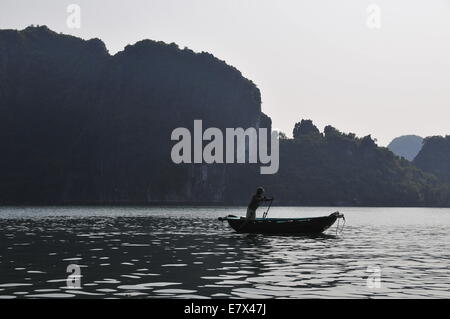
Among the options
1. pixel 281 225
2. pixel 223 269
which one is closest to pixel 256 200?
pixel 281 225

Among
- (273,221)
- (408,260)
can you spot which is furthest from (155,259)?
(273,221)

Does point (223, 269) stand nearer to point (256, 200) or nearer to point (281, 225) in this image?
point (256, 200)

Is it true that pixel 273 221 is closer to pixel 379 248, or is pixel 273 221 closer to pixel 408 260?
pixel 379 248

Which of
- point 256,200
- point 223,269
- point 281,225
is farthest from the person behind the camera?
point 281,225

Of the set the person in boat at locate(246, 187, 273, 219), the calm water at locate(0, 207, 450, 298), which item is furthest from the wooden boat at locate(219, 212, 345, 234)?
the calm water at locate(0, 207, 450, 298)

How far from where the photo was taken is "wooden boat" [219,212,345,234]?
38.0m

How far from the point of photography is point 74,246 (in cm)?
3038

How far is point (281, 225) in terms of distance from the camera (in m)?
38.0

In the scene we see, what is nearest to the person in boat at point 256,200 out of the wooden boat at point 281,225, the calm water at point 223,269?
the wooden boat at point 281,225

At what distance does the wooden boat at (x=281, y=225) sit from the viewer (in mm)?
37969

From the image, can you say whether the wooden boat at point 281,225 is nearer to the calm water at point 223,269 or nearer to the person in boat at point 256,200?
the person in boat at point 256,200

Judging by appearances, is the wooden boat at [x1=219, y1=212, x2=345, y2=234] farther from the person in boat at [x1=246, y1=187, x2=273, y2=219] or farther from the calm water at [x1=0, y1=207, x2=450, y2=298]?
the calm water at [x1=0, y1=207, x2=450, y2=298]

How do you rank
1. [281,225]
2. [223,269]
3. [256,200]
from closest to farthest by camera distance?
[223,269], [256,200], [281,225]

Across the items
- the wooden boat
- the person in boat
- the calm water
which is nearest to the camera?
the calm water
